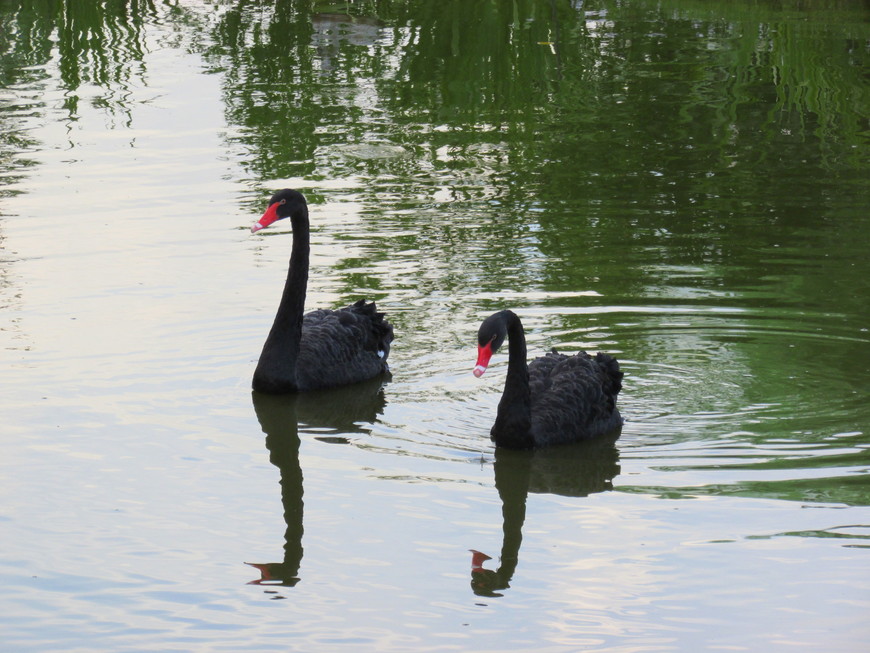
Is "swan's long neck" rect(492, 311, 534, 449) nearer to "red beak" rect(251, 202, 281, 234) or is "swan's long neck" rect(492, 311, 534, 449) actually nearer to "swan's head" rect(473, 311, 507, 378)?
"swan's head" rect(473, 311, 507, 378)

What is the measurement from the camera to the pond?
496 centimetres

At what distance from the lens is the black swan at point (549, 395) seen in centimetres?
630

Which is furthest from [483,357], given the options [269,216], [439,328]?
[439,328]

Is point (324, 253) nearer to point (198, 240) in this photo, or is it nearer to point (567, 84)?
point (198, 240)

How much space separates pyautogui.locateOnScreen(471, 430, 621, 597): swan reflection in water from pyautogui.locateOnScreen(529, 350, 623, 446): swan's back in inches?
2.8

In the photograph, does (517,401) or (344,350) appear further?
(344,350)

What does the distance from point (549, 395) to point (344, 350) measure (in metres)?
1.41

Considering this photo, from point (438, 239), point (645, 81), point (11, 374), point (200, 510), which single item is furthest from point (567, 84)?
point (200, 510)

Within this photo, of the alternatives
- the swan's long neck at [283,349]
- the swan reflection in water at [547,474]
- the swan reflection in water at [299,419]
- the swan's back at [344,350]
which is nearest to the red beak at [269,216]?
the swan's long neck at [283,349]

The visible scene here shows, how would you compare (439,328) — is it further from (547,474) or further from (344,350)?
(547,474)

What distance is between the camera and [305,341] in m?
7.57

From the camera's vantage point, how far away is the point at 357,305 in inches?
308

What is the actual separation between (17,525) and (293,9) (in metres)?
12.3

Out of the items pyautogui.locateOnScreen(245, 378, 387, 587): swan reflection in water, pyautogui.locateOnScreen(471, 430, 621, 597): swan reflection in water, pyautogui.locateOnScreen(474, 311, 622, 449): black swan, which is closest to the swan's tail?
pyautogui.locateOnScreen(474, 311, 622, 449): black swan
